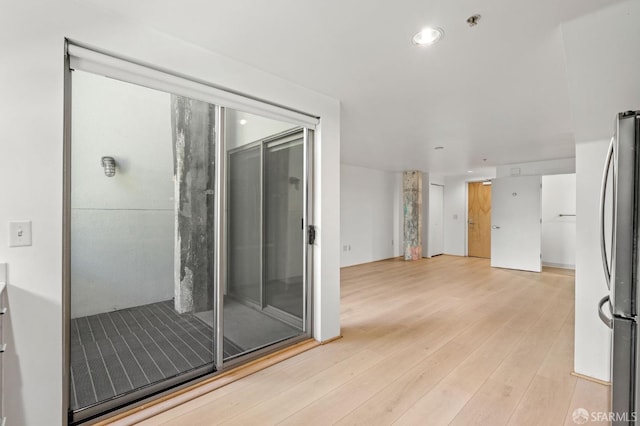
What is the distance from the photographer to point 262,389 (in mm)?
2035

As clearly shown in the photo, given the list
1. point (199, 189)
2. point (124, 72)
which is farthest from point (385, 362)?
point (124, 72)

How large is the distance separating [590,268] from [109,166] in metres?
3.33

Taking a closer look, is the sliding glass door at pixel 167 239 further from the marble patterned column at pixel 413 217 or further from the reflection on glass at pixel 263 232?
the marble patterned column at pixel 413 217

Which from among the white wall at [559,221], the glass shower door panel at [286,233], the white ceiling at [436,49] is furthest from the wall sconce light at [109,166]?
the white wall at [559,221]

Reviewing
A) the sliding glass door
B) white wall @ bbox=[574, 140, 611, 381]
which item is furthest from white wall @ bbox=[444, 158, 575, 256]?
the sliding glass door

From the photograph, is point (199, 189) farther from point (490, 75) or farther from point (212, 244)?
point (490, 75)

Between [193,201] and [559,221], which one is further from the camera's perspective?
[559,221]

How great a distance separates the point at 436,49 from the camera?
2.00m

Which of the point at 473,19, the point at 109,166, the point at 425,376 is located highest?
the point at 473,19

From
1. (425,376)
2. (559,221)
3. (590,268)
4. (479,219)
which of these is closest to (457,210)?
(479,219)

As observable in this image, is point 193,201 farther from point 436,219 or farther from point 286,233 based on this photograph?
point 436,219

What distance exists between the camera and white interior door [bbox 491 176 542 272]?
6.07 meters

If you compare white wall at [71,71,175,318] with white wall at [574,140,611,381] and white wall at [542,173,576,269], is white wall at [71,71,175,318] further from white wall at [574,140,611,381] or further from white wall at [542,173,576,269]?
white wall at [542,173,576,269]

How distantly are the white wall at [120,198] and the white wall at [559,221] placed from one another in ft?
25.2
